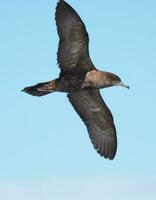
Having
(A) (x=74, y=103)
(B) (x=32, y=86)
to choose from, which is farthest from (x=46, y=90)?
(A) (x=74, y=103)

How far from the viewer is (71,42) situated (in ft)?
64.2

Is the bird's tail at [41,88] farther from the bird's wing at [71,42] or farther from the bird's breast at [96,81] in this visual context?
the bird's breast at [96,81]

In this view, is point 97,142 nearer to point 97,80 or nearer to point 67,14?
point 97,80

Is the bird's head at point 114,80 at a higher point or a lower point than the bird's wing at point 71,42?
lower

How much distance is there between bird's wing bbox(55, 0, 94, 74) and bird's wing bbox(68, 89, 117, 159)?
4.19 feet

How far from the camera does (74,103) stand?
2092cm

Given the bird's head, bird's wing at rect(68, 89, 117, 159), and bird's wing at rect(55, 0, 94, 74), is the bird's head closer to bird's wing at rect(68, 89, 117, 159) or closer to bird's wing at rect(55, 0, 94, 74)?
bird's wing at rect(55, 0, 94, 74)

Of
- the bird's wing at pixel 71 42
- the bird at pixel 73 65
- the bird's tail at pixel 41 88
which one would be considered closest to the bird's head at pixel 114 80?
the bird at pixel 73 65

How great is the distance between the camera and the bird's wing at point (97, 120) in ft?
68.9

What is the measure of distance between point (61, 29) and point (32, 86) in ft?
4.94

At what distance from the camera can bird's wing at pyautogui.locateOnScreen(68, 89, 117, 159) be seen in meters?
21.0

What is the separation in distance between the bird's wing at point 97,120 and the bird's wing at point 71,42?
1.28 metres

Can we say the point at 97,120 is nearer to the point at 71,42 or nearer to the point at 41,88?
the point at 41,88

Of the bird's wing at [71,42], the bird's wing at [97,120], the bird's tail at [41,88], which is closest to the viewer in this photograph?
the bird's wing at [71,42]
